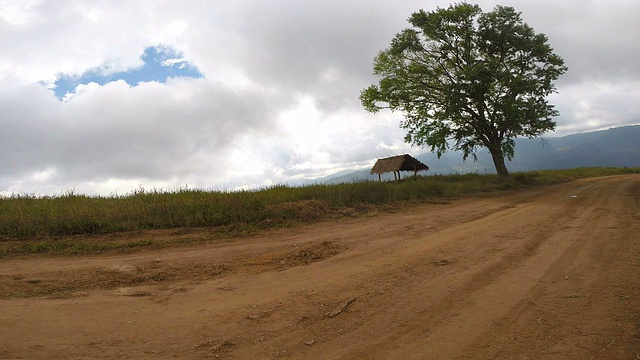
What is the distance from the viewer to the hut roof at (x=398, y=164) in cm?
3008

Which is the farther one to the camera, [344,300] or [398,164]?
[398,164]

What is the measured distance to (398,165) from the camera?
1180 inches

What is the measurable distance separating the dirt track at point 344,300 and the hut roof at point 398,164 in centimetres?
2215

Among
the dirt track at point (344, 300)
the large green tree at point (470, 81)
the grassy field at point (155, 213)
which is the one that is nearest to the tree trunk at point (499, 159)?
the large green tree at point (470, 81)

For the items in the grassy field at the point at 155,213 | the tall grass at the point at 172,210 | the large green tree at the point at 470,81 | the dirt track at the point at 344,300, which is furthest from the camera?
the large green tree at the point at 470,81

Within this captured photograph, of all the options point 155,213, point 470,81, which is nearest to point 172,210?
point 155,213

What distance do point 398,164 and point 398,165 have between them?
13cm

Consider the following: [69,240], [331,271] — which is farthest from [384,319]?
[69,240]

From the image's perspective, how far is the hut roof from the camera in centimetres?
3008

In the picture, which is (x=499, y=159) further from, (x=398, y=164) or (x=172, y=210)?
(x=172, y=210)

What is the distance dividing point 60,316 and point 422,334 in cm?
441

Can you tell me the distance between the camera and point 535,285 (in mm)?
5008

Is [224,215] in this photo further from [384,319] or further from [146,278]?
[384,319]

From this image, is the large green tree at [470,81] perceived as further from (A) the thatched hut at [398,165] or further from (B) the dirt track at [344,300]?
(B) the dirt track at [344,300]
